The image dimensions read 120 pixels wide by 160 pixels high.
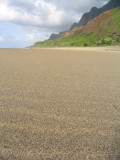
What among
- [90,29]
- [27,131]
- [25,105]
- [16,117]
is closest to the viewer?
[27,131]

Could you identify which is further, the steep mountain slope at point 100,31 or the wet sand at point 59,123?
the steep mountain slope at point 100,31

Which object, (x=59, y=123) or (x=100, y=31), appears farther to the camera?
(x=100, y=31)

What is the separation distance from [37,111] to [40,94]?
0.64 m

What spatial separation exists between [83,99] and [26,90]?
716 mm

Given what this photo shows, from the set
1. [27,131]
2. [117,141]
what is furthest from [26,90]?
[117,141]

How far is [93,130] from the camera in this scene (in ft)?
Answer: 6.03

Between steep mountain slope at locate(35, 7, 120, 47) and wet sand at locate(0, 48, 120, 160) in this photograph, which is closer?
wet sand at locate(0, 48, 120, 160)

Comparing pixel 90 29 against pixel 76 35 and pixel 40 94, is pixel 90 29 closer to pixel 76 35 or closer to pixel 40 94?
pixel 76 35

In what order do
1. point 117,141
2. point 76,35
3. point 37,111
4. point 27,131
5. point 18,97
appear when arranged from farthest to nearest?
point 76,35
point 18,97
point 37,111
point 27,131
point 117,141

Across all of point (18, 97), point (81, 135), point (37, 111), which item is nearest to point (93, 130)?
point (81, 135)

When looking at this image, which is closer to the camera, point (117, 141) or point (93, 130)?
point (117, 141)

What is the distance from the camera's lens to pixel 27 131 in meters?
1.77

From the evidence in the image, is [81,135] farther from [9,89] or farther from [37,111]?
[9,89]

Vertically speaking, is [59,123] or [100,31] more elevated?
[59,123]
